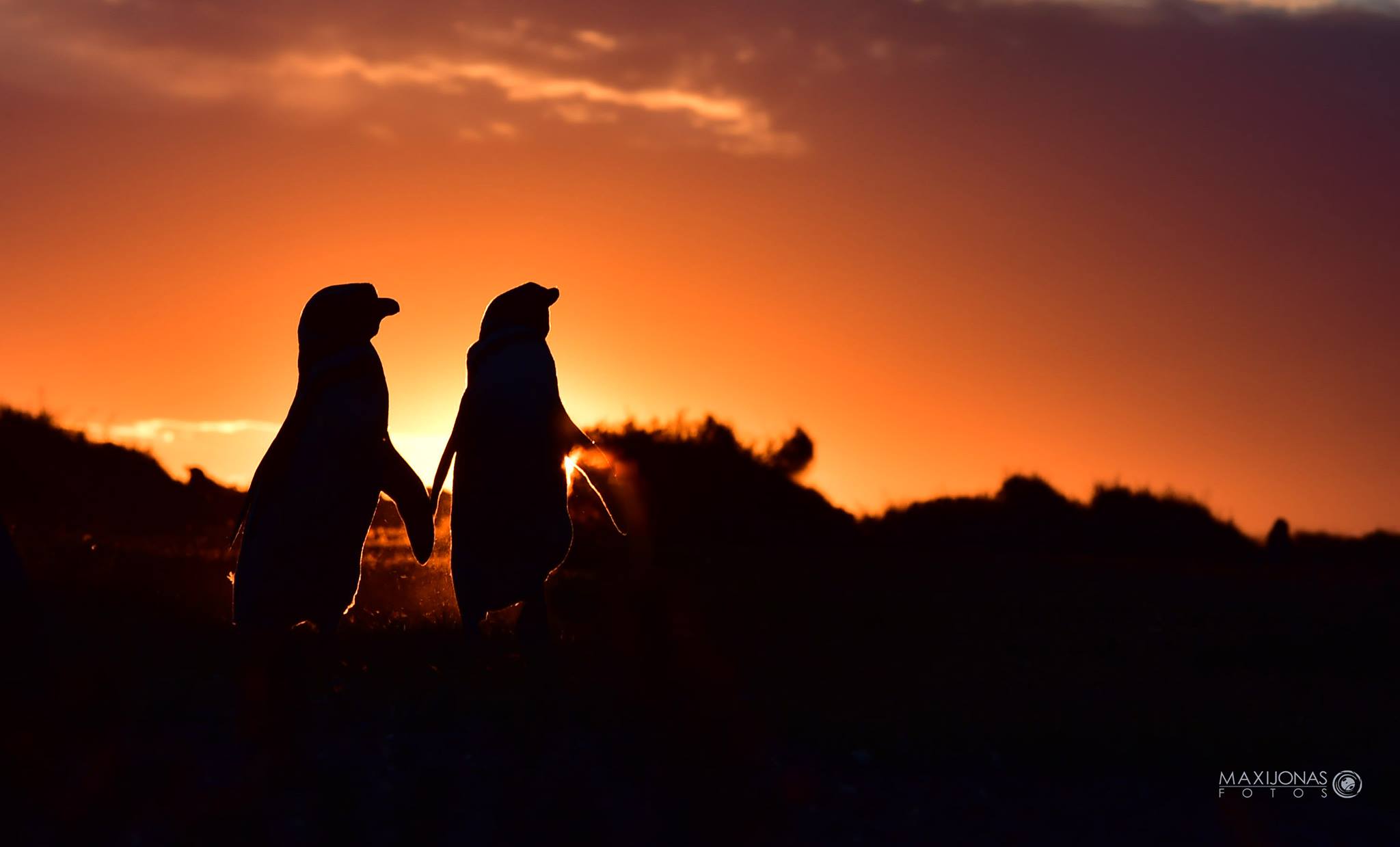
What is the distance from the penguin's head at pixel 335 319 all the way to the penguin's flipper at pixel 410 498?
29.1 inches

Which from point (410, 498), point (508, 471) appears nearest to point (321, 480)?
point (410, 498)

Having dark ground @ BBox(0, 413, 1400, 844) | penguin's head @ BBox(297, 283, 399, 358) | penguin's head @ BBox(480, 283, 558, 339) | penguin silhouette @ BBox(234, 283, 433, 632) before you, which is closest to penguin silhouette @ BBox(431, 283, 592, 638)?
penguin's head @ BBox(480, 283, 558, 339)

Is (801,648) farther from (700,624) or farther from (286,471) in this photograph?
(286,471)

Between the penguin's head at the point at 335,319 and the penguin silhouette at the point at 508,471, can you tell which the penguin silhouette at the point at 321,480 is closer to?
the penguin's head at the point at 335,319

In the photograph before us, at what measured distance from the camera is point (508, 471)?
1184cm

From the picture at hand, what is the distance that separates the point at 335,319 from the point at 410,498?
54.9 inches

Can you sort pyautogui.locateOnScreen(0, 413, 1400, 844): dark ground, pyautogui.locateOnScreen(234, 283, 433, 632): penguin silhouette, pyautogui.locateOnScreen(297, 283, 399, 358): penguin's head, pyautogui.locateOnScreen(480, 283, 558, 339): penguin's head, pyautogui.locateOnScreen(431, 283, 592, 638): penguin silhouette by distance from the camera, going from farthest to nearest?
pyautogui.locateOnScreen(480, 283, 558, 339): penguin's head → pyautogui.locateOnScreen(431, 283, 592, 638): penguin silhouette → pyautogui.locateOnScreen(297, 283, 399, 358): penguin's head → pyautogui.locateOnScreen(234, 283, 433, 632): penguin silhouette → pyautogui.locateOnScreen(0, 413, 1400, 844): dark ground

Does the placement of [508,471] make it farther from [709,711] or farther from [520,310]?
[709,711]

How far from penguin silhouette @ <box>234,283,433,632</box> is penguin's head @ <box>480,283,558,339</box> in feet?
4.16

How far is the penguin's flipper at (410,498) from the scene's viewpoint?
11156mm

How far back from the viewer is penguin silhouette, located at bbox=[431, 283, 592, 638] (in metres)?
11.7

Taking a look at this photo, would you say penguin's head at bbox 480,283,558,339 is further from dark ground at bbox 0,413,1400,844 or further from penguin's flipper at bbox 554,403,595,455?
dark ground at bbox 0,413,1400,844

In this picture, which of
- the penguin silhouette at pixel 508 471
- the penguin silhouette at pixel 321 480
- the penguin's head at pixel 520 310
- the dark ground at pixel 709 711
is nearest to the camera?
the dark ground at pixel 709 711

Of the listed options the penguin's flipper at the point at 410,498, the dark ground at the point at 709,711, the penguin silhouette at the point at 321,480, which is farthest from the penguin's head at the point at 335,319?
the dark ground at the point at 709,711
